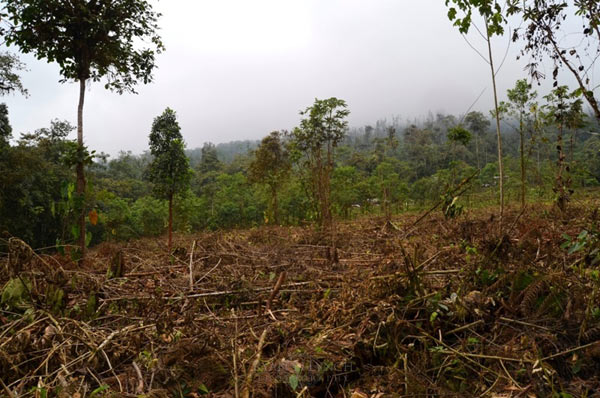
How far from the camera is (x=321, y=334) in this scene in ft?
7.54

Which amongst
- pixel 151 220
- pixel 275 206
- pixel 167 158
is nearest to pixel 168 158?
pixel 167 158

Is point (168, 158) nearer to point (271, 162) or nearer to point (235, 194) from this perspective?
point (271, 162)

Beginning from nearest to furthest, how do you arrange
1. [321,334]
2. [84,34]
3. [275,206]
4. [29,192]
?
1. [321,334]
2. [84,34]
3. [29,192]
4. [275,206]

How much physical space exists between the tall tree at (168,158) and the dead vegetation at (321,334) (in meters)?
5.27

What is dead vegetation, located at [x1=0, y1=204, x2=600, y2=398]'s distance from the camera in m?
1.79

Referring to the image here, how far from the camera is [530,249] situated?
3.06 metres

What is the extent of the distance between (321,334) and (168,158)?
267 inches

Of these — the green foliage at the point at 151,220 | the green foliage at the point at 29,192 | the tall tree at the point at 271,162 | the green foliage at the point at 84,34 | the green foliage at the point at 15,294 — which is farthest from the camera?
the green foliage at the point at 151,220

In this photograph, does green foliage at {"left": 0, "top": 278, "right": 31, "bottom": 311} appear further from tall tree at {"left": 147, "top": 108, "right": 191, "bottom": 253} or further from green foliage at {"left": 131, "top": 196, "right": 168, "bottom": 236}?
green foliage at {"left": 131, "top": 196, "right": 168, "bottom": 236}

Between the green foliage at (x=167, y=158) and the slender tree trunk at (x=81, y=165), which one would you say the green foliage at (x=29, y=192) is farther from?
the slender tree trunk at (x=81, y=165)

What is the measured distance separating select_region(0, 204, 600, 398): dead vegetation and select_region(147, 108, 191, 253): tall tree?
5.27m

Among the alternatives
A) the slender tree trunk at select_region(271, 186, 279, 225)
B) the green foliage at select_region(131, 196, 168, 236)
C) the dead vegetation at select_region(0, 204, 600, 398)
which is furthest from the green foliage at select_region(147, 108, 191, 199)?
the green foliage at select_region(131, 196, 168, 236)

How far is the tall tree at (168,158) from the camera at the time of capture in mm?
8141

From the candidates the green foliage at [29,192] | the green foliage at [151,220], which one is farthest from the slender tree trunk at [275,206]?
the green foliage at [29,192]
